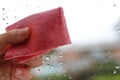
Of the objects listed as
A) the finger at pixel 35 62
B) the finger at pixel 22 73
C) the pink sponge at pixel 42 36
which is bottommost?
the finger at pixel 22 73

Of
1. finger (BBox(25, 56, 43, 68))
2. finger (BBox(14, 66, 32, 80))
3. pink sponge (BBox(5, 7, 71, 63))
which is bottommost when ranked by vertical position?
finger (BBox(14, 66, 32, 80))

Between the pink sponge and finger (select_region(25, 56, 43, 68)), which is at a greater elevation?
the pink sponge

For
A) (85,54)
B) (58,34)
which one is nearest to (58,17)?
(58,34)

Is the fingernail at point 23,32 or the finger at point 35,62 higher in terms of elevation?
the fingernail at point 23,32

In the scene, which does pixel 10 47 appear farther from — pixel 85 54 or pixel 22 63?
pixel 85 54

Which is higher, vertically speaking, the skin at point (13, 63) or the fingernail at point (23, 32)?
the fingernail at point (23, 32)

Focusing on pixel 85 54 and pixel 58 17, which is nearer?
pixel 58 17
